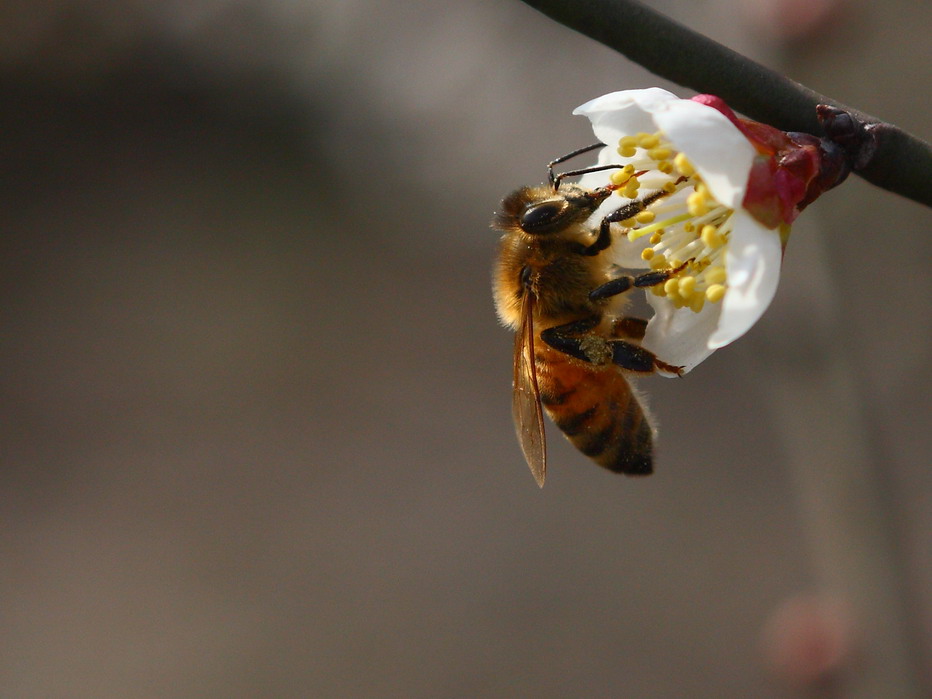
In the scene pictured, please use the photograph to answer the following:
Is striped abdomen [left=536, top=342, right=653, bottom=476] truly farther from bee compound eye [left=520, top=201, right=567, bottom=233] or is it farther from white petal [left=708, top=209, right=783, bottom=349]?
white petal [left=708, top=209, right=783, bottom=349]

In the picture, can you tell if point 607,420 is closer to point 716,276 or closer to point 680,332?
point 680,332

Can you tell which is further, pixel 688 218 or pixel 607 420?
pixel 607 420

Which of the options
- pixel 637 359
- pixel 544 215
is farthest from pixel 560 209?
pixel 637 359

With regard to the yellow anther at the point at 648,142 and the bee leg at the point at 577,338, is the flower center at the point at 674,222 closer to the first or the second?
the yellow anther at the point at 648,142

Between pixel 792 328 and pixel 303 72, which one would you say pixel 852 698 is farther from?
pixel 303 72

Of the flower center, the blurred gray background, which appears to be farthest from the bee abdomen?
the blurred gray background

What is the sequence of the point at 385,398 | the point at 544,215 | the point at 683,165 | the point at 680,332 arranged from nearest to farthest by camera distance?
the point at 683,165
the point at 680,332
the point at 544,215
the point at 385,398

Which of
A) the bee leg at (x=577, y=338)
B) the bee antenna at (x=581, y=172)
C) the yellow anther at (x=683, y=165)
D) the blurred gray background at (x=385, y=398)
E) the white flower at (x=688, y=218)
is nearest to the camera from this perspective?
the white flower at (x=688, y=218)

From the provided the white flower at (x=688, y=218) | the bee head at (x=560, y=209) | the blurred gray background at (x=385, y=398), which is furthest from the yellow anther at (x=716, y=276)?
the blurred gray background at (x=385, y=398)
